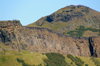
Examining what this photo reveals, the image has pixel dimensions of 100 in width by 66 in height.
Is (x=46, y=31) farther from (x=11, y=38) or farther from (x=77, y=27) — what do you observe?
(x=77, y=27)

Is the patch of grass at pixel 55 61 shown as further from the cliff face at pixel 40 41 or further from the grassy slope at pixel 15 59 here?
the cliff face at pixel 40 41

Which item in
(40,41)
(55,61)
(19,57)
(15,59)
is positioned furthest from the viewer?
(40,41)

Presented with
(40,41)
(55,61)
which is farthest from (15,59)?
(40,41)

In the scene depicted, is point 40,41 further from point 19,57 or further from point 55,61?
point 19,57

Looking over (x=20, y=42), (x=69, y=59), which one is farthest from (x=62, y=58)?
(x=20, y=42)

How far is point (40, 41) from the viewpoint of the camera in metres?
108

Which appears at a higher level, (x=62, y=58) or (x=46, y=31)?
(x=46, y=31)

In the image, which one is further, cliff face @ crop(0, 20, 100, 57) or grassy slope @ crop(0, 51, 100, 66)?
cliff face @ crop(0, 20, 100, 57)

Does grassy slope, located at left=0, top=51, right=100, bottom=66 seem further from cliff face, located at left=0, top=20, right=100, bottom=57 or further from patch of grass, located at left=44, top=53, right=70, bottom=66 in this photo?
cliff face, located at left=0, top=20, right=100, bottom=57

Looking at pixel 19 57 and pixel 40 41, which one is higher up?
pixel 19 57

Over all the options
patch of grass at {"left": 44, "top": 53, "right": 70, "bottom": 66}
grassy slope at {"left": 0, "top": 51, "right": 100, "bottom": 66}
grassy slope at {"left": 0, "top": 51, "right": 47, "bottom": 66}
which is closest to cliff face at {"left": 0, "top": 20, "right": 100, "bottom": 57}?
grassy slope at {"left": 0, "top": 51, "right": 100, "bottom": 66}

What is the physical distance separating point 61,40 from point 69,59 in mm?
31683

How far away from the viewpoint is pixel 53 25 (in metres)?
196

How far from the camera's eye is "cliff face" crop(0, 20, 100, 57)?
76769mm
